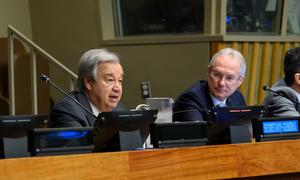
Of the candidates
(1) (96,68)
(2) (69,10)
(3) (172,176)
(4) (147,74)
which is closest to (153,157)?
(3) (172,176)

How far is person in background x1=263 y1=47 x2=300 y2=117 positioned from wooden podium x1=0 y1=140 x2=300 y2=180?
909mm

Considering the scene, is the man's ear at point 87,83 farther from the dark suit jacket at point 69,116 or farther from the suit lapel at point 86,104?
the dark suit jacket at point 69,116

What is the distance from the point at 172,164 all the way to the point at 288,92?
1.44 m

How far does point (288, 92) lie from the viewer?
10.8 ft

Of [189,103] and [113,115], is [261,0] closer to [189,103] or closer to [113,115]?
[189,103]

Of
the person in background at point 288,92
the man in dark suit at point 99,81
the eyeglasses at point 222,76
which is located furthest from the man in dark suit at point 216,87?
the man in dark suit at point 99,81

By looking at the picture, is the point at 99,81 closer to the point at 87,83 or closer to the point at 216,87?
the point at 87,83

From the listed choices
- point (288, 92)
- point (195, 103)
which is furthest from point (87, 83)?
point (288, 92)

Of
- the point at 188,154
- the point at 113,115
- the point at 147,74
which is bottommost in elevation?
the point at 147,74

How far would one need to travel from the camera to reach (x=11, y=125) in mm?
1970

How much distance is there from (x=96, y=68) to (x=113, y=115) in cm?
79

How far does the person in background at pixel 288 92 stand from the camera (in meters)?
3.21

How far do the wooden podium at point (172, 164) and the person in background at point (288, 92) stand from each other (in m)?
0.91

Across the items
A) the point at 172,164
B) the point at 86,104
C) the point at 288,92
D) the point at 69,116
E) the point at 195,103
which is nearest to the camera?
the point at 172,164
